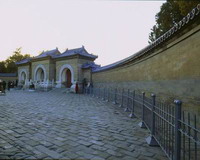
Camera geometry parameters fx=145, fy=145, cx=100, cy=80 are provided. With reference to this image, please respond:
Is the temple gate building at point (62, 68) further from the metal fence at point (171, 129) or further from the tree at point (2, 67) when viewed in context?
the tree at point (2, 67)

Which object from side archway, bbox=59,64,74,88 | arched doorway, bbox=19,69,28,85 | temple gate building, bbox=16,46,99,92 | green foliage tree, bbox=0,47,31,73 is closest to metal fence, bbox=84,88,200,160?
temple gate building, bbox=16,46,99,92

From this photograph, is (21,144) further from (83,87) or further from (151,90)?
(83,87)

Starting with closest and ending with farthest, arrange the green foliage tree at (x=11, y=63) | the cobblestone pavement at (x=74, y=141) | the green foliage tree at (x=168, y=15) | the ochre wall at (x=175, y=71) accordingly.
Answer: the cobblestone pavement at (x=74, y=141)
the ochre wall at (x=175, y=71)
the green foliage tree at (x=168, y=15)
the green foliage tree at (x=11, y=63)

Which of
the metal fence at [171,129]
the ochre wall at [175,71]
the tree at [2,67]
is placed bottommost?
the metal fence at [171,129]

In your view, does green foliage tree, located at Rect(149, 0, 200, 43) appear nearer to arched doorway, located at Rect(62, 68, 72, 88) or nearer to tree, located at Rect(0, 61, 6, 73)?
arched doorway, located at Rect(62, 68, 72, 88)

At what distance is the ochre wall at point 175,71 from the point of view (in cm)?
399

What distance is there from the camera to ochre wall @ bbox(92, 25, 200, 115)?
399 centimetres

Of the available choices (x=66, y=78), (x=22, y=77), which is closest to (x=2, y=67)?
(x=22, y=77)

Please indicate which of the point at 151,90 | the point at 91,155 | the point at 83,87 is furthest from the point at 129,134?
the point at 83,87

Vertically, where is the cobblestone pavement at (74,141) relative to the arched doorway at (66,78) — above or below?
below

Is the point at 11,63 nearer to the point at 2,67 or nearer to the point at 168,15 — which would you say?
the point at 2,67

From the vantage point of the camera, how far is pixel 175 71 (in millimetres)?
5020

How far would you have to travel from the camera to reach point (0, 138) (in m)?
3.34

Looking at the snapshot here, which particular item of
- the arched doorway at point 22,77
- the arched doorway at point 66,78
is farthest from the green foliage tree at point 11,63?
the arched doorway at point 66,78
